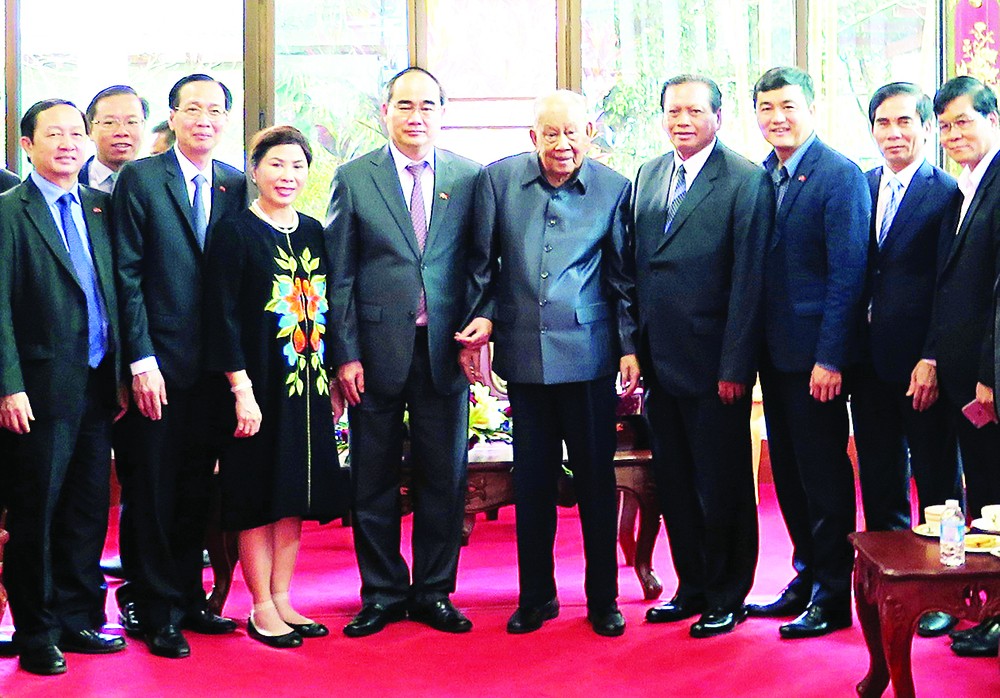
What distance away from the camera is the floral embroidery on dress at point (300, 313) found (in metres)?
3.60

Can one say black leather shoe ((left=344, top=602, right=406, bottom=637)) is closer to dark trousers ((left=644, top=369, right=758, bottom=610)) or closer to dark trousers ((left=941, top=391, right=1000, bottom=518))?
dark trousers ((left=644, top=369, right=758, bottom=610))

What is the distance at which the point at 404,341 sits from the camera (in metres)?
3.77

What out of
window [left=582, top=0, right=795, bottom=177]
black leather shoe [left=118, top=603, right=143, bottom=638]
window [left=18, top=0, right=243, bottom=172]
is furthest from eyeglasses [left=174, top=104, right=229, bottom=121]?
window [left=582, top=0, right=795, bottom=177]

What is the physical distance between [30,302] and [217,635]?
3.51 feet

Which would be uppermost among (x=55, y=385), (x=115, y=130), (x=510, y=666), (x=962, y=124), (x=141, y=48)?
(x=141, y=48)

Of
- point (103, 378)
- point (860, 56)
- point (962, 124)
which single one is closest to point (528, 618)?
point (103, 378)

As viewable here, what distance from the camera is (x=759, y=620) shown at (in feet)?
12.7

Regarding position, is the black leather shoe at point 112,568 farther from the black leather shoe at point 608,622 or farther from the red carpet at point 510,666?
the black leather shoe at point 608,622

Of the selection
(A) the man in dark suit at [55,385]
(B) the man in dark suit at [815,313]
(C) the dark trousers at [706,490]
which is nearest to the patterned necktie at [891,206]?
(B) the man in dark suit at [815,313]

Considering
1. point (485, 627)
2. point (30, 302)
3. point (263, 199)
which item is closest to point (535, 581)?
point (485, 627)

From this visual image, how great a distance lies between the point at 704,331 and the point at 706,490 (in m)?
0.44

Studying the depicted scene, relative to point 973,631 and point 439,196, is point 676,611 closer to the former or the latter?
point 973,631

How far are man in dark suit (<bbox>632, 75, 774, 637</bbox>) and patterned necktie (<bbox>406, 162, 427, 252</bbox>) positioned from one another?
0.60 meters

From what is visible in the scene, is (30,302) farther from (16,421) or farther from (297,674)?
(297,674)
